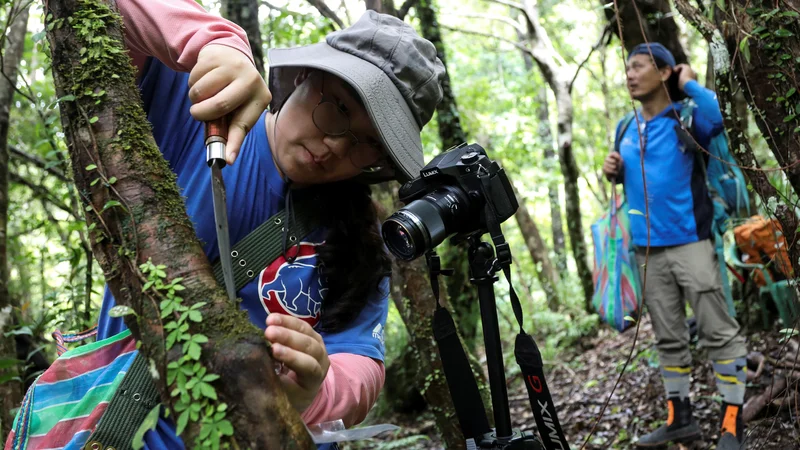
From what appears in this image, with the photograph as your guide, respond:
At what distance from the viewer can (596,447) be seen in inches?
164

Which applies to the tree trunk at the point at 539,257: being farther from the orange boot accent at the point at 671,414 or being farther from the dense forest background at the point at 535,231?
the orange boot accent at the point at 671,414

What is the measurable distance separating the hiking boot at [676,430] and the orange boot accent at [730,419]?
252 millimetres

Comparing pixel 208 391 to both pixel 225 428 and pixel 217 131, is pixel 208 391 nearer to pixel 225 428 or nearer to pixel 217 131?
pixel 225 428

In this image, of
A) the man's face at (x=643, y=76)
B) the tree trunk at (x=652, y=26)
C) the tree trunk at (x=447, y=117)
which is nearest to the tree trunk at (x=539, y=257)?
the tree trunk at (x=447, y=117)

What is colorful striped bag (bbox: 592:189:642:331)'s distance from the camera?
173 inches

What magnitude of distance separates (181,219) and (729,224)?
3.88m

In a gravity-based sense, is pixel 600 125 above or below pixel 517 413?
above

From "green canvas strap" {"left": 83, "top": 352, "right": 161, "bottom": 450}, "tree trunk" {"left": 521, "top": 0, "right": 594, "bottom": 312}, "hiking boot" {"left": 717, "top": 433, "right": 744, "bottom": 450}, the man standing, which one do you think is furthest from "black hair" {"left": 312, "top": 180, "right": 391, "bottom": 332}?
"tree trunk" {"left": 521, "top": 0, "right": 594, "bottom": 312}

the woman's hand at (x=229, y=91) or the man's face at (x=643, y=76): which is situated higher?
the man's face at (x=643, y=76)

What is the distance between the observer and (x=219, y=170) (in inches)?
46.3

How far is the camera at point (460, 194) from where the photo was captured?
171 cm

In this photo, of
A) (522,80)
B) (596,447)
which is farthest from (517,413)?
(522,80)

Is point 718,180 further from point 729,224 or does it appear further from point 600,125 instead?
point 600,125

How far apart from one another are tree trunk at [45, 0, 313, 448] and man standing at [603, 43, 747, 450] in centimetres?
328
